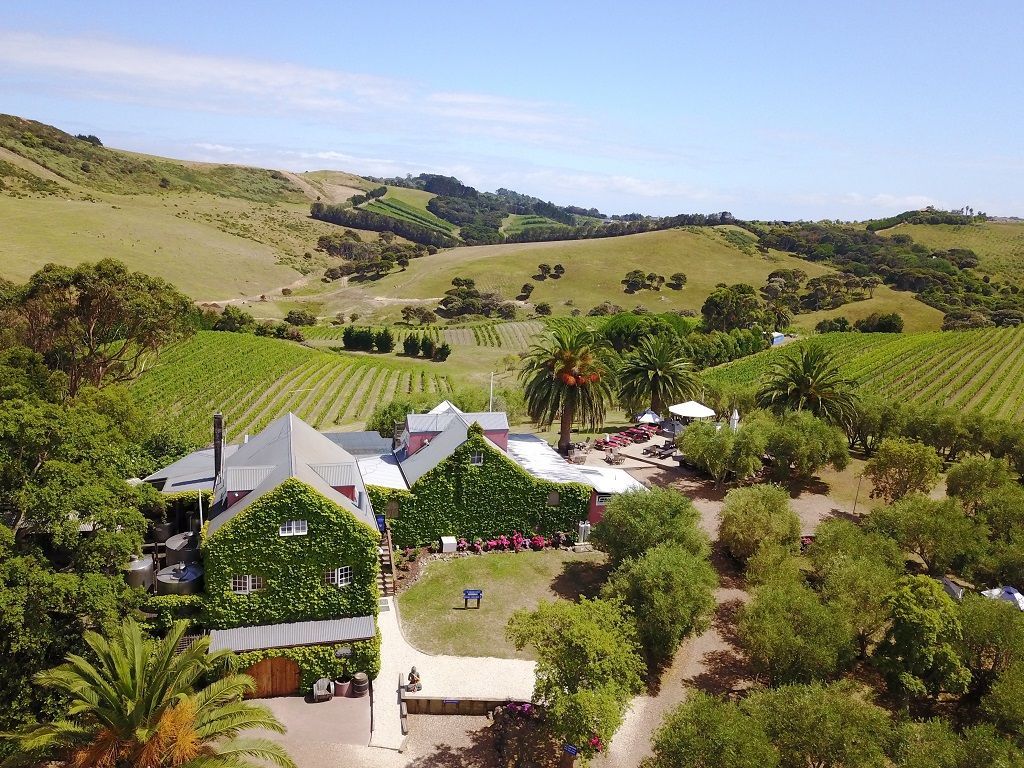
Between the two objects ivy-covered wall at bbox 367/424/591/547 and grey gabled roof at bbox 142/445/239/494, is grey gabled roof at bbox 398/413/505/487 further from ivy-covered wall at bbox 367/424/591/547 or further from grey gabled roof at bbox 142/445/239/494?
grey gabled roof at bbox 142/445/239/494

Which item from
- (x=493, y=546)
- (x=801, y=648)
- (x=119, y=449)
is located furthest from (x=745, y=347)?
(x=119, y=449)

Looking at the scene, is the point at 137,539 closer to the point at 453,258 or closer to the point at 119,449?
the point at 119,449

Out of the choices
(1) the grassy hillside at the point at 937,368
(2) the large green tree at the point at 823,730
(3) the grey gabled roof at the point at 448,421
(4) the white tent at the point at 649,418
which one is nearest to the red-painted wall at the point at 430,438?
(3) the grey gabled roof at the point at 448,421

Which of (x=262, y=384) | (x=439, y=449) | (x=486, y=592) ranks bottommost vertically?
(x=486, y=592)

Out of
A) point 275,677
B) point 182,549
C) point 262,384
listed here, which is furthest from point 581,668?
point 262,384

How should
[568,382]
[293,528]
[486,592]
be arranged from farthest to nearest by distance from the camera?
[568,382]
[486,592]
[293,528]

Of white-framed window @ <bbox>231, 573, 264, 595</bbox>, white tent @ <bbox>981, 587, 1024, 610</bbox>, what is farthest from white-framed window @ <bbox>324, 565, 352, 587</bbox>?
white tent @ <bbox>981, 587, 1024, 610</bbox>

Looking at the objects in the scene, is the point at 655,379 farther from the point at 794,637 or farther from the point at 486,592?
the point at 794,637

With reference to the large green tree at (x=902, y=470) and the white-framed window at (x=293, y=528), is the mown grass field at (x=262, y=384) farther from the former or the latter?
the large green tree at (x=902, y=470)
